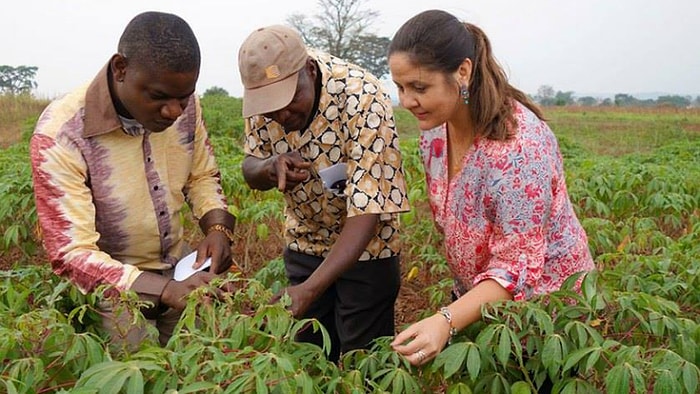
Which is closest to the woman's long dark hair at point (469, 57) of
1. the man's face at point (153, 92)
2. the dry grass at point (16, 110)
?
the man's face at point (153, 92)

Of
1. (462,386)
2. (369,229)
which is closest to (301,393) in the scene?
(462,386)

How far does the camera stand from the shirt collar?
1.66 meters

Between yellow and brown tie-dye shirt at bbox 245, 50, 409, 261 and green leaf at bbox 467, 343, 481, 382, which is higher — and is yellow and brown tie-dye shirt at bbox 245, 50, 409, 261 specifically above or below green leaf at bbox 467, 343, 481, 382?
above

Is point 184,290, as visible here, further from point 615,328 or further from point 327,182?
point 615,328

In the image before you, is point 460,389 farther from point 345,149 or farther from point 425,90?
point 345,149

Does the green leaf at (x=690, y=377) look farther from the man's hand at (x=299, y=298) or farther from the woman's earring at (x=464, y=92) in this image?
the man's hand at (x=299, y=298)

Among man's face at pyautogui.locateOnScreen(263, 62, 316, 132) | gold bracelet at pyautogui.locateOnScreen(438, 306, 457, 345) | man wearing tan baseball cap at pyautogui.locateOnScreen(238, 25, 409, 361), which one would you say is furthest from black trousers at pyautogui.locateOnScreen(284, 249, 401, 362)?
gold bracelet at pyautogui.locateOnScreen(438, 306, 457, 345)

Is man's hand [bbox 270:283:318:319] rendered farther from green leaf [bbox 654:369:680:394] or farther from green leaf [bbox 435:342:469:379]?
green leaf [bbox 654:369:680:394]

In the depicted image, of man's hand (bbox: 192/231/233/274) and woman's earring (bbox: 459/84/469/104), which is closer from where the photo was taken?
woman's earring (bbox: 459/84/469/104)

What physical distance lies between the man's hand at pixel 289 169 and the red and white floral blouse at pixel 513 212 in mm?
335

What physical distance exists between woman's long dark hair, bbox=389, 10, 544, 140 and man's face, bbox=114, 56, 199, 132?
48 cm

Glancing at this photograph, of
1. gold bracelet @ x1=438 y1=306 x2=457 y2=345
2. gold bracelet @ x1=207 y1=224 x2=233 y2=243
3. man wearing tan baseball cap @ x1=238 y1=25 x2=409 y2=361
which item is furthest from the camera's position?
gold bracelet @ x1=207 y1=224 x2=233 y2=243

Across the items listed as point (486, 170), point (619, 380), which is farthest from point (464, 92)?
point (619, 380)

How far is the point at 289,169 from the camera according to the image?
1.80m
